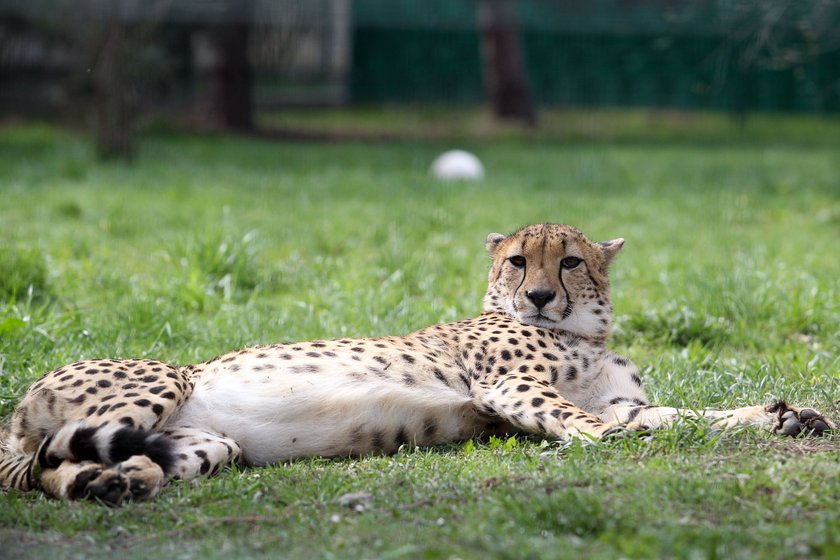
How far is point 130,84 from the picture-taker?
11.2 m

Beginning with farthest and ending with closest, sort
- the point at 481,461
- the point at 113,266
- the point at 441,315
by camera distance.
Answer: the point at 113,266 < the point at 441,315 < the point at 481,461

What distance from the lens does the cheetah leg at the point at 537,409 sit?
353 centimetres

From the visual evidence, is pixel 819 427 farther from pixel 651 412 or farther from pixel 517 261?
pixel 517 261

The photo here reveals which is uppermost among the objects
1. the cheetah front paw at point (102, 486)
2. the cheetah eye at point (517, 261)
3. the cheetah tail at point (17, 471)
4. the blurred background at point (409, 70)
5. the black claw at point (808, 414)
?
the blurred background at point (409, 70)

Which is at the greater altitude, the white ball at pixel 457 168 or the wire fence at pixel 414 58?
the wire fence at pixel 414 58

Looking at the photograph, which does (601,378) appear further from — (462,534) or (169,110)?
(169,110)

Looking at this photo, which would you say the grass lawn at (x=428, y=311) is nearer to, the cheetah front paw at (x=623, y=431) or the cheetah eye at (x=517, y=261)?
Result: the cheetah front paw at (x=623, y=431)

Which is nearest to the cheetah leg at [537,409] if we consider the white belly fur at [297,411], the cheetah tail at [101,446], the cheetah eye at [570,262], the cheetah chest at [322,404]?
the cheetah chest at [322,404]

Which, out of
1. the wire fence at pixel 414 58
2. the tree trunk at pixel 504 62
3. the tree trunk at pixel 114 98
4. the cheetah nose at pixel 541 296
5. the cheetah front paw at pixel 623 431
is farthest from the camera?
the tree trunk at pixel 504 62

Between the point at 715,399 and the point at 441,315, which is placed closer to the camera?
the point at 715,399

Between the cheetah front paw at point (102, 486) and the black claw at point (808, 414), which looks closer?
the cheetah front paw at point (102, 486)

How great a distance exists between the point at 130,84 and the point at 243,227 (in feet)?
13.7

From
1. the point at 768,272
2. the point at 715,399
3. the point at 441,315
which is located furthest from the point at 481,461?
the point at 768,272

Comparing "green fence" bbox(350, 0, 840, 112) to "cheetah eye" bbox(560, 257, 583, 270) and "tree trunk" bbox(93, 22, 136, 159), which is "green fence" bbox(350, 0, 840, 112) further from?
"cheetah eye" bbox(560, 257, 583, 270)
